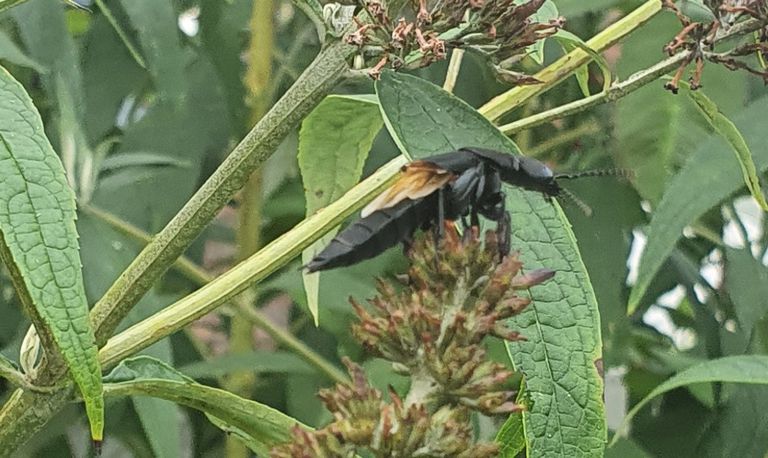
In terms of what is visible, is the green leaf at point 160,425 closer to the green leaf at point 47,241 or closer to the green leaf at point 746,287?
the green leaf at point 47,241

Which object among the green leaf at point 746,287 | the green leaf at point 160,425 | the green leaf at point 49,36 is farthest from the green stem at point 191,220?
the green leaf at point 746,287

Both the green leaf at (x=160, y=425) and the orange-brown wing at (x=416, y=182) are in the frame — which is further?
the green leaf at (x=160, y=425)

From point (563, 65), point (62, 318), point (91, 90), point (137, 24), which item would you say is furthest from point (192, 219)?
point (91, 90)

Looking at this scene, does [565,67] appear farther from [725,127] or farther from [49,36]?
[49,36]

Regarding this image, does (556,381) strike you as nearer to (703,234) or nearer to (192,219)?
(192,219)

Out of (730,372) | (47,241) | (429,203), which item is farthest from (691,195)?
(47,241)

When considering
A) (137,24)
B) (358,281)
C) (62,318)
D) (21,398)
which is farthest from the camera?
(358,281)
